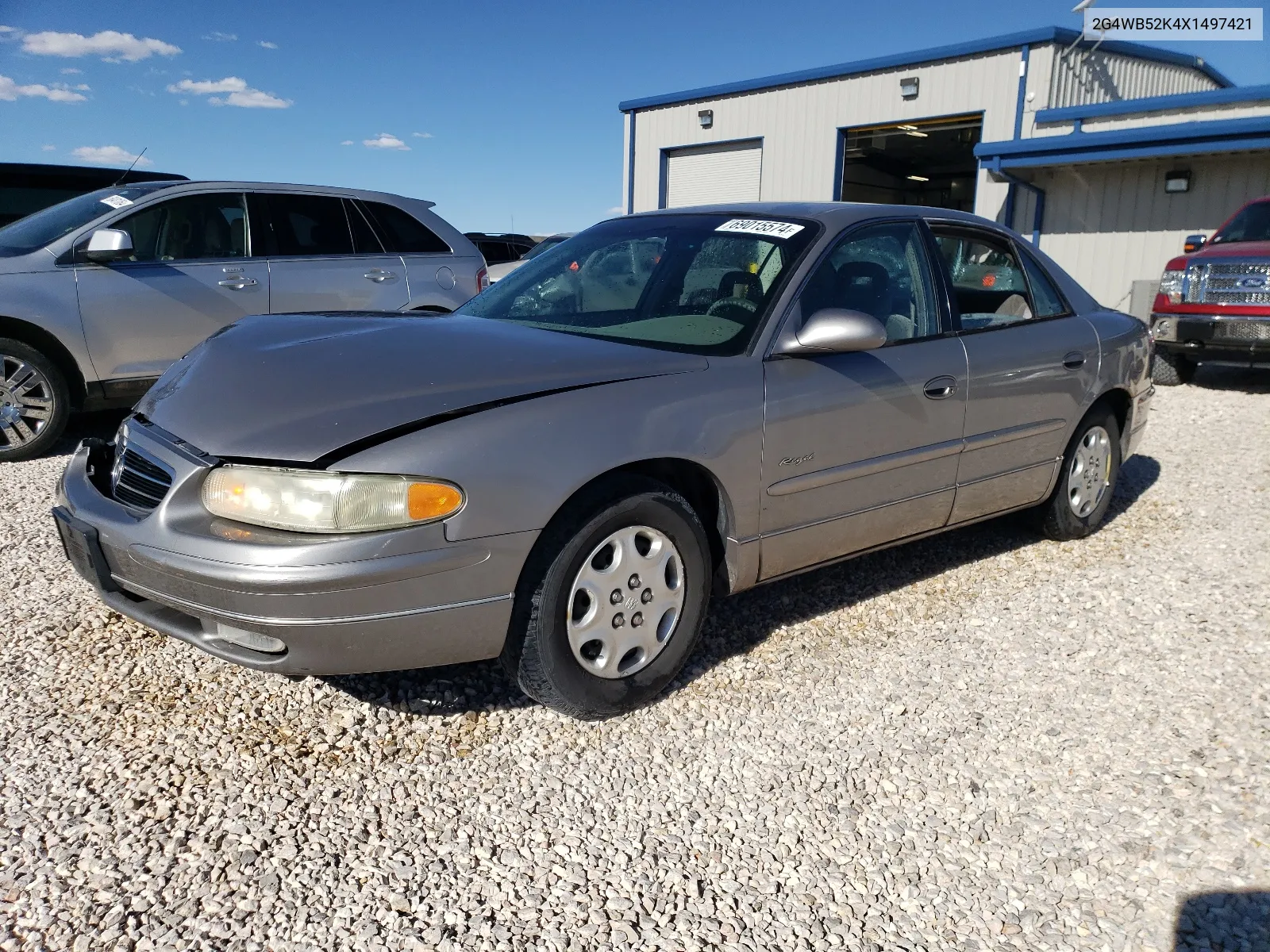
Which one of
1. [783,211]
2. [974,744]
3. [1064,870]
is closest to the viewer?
[1064,870]

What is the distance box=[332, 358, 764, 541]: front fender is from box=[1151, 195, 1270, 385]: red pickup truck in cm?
842

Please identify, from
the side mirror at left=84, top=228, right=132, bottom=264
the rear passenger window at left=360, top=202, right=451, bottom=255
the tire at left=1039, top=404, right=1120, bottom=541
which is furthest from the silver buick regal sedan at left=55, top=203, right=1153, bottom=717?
the rear passenger window at left=360, top=202, right=451, bottom=255

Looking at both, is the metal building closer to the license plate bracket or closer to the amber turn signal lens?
the amber turn signal lens

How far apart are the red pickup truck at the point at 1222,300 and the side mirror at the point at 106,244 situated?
9.42m

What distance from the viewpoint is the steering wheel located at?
11.3 feet

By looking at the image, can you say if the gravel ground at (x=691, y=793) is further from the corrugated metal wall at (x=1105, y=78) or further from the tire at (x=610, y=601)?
the corrugated metal wall at (x=1105, y=78)

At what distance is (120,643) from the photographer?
3.50 meters

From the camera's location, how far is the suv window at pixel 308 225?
7.04 m

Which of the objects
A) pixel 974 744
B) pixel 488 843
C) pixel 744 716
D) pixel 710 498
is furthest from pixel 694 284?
pixel 488 843

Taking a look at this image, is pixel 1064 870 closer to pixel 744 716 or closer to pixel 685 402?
pixel 744 716

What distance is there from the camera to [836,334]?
3254 mm

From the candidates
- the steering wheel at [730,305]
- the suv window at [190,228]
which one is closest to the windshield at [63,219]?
the suv window at [190,228]

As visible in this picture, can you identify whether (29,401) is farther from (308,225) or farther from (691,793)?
(691,793)

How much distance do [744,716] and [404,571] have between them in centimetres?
123
